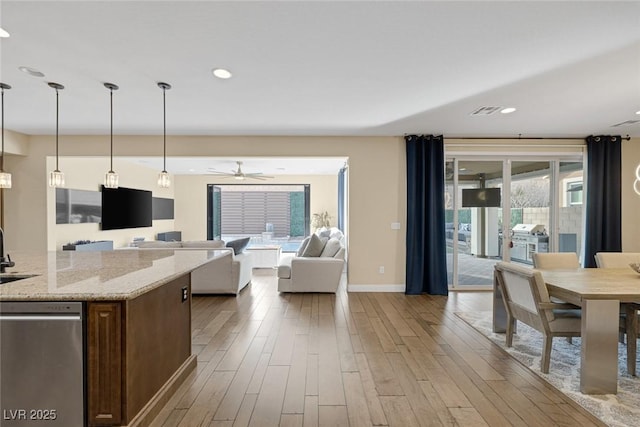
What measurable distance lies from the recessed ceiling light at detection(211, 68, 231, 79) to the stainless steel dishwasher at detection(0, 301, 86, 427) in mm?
2161

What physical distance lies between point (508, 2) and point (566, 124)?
364 cm

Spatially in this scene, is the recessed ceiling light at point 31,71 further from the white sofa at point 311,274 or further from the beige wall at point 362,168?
the white sofa at point 311,274

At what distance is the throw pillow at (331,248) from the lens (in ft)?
17.6

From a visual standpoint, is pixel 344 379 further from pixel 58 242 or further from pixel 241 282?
pixel 58 242

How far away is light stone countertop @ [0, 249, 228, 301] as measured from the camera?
1649 millimetres

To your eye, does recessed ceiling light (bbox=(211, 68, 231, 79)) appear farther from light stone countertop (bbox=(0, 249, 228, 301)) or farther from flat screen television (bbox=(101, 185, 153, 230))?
flat screen television (bbox=(101, 185, 153, 230))

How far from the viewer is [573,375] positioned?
2609 mm

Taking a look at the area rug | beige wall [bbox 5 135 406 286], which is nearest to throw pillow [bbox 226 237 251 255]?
beige wall [bbox 5 135 406 286]

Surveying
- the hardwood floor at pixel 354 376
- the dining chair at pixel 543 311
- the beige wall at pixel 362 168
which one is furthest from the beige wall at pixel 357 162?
the dining chair at pixel 543 311

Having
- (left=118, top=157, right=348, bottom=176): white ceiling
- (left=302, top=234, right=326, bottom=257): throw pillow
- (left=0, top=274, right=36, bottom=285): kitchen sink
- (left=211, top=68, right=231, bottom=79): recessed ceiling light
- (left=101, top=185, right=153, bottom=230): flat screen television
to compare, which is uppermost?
(left=211, top=68, right=231, bottom=79): recessed ceiling light

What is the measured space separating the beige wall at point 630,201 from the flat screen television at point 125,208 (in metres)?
9.81

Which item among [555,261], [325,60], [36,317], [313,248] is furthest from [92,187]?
[555,261]

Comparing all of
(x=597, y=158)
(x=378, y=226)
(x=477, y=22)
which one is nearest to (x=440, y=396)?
(x=477, y=22)

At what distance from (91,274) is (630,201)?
25.0 ft
